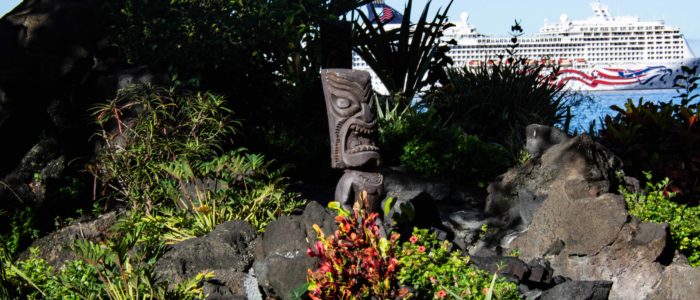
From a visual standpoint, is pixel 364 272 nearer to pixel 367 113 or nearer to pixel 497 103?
pixel 367 113

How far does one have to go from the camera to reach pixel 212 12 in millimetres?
9992

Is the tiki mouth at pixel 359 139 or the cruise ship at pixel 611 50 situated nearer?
the tiki mouth at pixel 359 139

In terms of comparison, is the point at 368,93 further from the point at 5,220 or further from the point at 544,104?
the point at 544,104

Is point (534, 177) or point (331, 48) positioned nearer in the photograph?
point (534, 177)

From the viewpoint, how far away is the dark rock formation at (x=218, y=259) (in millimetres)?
5512

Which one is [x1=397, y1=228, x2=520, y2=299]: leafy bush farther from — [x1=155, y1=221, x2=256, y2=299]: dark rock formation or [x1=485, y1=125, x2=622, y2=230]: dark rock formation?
[x1=485, y1=125, x2=622, y2=230]: dark rock formation

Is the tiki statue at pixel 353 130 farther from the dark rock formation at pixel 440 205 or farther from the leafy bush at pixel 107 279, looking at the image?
the leafy bush at pixel 107 279

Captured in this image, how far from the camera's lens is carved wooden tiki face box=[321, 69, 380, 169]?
6398 mm

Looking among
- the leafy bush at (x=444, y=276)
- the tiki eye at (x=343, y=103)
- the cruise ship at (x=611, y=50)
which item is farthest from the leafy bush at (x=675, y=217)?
the cruise ship at (x=611, y=50)

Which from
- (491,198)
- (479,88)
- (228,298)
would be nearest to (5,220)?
(228,298)

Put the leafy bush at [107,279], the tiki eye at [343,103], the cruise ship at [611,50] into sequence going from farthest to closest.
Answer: the cruise ship at [611,50], the tiki eye at [343,103], the leafy bush at [107,279]

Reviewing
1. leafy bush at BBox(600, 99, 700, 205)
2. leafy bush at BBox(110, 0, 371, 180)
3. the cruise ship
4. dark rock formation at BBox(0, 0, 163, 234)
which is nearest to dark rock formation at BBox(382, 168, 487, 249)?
leafy bush at BBox(110, 0, 371, 180)

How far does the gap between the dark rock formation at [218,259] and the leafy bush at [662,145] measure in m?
4.37

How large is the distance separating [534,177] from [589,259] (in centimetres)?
170
